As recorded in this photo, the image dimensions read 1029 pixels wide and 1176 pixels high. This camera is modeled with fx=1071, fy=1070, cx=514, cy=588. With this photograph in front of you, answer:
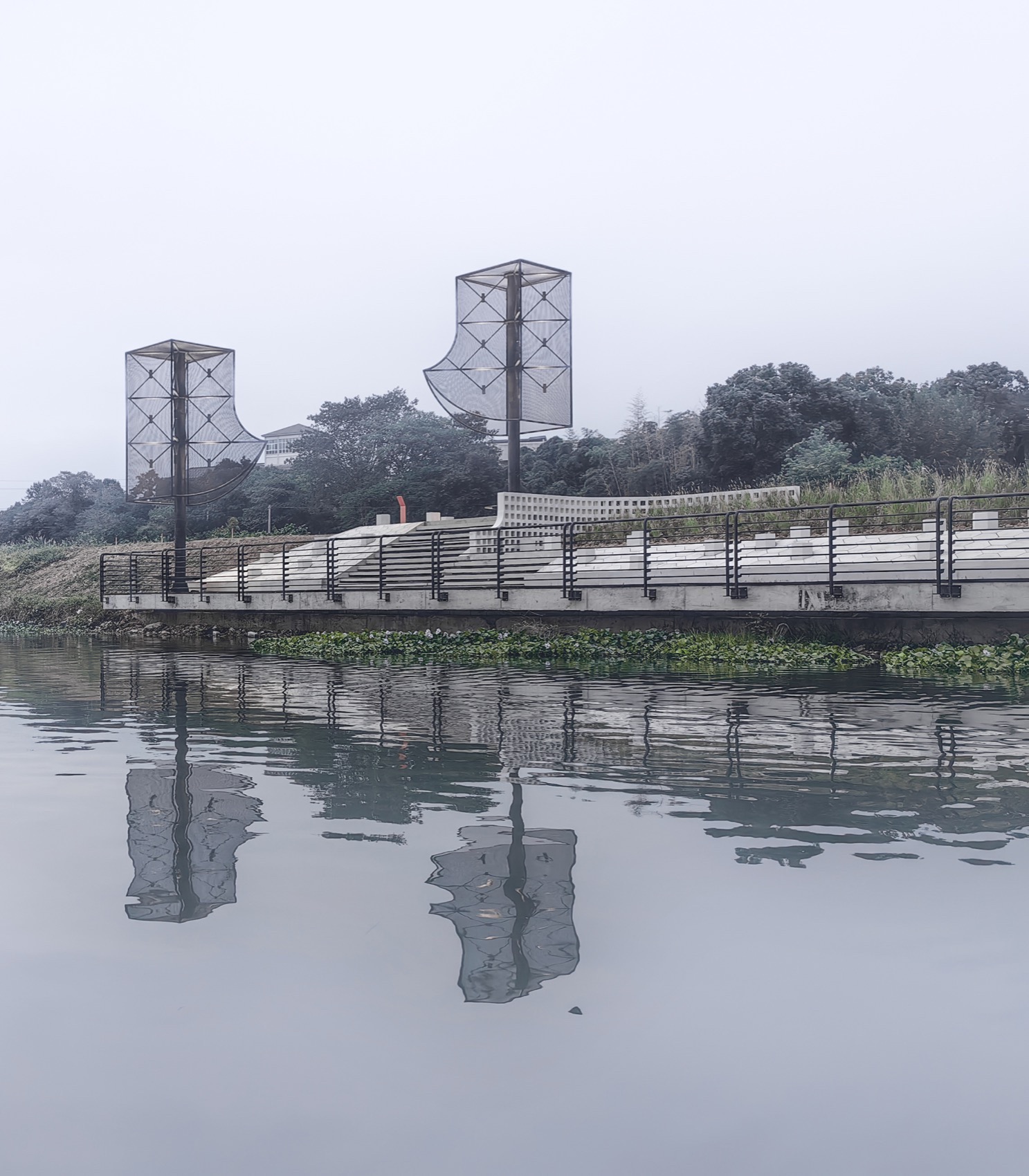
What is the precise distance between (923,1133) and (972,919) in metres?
1.49

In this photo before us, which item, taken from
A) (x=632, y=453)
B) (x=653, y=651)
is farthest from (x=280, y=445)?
(x=653, y=651)

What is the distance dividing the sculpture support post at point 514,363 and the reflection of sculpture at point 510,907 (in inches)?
785

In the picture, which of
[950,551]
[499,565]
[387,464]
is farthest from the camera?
[387,464]

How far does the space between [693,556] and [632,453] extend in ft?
84.2

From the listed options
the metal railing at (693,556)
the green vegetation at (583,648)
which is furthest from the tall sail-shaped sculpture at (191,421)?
the green vegetation at (583,648)

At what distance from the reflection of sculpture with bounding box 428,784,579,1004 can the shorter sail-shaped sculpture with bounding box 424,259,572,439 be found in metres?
20.6

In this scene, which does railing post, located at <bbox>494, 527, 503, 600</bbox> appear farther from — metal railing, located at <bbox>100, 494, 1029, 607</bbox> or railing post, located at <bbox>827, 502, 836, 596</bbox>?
railing post, located at <bbox>827, 502, 836, 596</bbox>

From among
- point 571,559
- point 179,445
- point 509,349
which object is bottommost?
point 571,559

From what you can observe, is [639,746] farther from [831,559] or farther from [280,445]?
[280,445]

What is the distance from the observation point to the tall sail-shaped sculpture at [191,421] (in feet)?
91.9

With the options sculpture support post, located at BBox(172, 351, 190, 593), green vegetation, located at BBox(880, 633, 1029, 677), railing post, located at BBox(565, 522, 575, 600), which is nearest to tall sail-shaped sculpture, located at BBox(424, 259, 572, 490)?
sculpture support post, located at BBox(172, 351, 190, 593)

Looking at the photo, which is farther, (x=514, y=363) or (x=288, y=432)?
(x=288, y=432)

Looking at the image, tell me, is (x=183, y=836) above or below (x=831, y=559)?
below

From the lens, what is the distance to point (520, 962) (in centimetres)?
344
